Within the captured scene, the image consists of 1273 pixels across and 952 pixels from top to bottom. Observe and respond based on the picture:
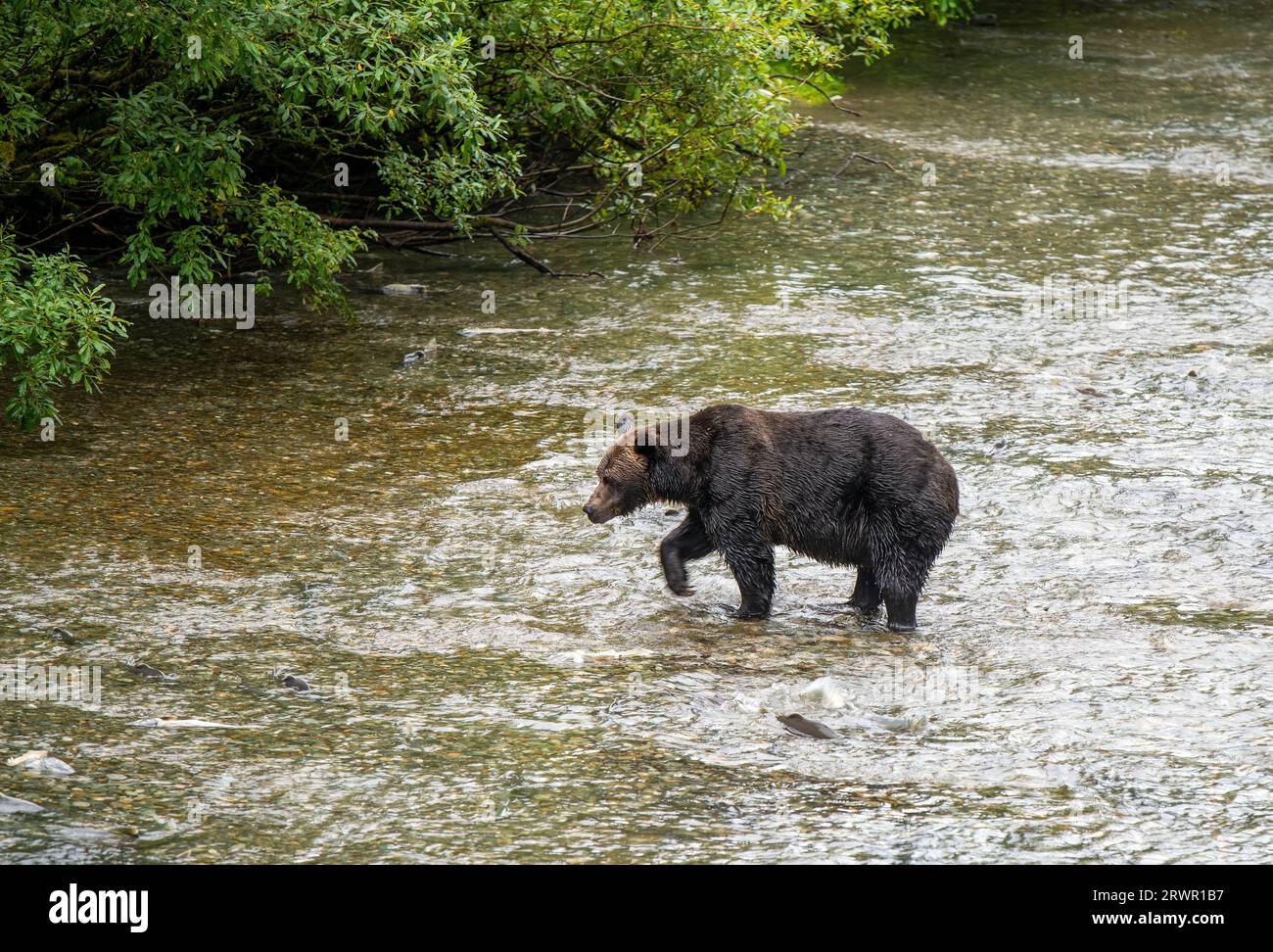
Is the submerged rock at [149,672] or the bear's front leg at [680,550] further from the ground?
the bear's front leg at [680,550]

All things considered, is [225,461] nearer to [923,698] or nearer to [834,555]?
[834,555]

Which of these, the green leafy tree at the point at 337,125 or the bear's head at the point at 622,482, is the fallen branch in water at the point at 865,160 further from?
the bear's head at the point at 622,482

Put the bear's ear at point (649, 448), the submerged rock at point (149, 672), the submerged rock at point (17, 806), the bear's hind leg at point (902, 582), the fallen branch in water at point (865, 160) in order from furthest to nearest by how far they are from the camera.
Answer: the fallen branch in water at point (865, 160)
the bear's ear at point (649, 448)
the bear's hind leg at point (902, 582)
the submerged rock at point (149, 672)
the submerged rock at point (17, 806)

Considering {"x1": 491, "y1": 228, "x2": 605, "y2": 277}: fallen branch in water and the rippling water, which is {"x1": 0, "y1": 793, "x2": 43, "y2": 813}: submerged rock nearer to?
the rippling water

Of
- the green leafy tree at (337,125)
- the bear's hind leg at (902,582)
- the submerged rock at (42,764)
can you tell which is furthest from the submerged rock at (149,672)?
the bear's hind leg at (902,582)

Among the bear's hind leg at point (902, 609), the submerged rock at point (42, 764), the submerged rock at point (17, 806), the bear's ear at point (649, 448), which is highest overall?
the bear's ear at point (649, 448)

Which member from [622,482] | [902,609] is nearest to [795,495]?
[902,609]

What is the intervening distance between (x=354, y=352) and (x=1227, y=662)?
654cm

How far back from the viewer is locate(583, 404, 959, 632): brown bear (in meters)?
7.25

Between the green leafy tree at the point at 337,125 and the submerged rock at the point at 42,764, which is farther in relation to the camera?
the green leafy tree at the point at 337,125

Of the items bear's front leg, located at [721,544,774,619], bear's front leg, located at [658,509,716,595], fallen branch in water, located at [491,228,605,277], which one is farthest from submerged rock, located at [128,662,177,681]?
fallen branch in water, located at [491,228,605,277]

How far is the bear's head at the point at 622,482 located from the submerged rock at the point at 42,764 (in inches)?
107

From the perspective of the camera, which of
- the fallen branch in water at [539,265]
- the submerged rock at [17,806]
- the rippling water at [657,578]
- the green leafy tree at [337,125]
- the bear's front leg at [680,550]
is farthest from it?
the fallen branch in water at [539,265]

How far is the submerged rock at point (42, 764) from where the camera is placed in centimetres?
578
